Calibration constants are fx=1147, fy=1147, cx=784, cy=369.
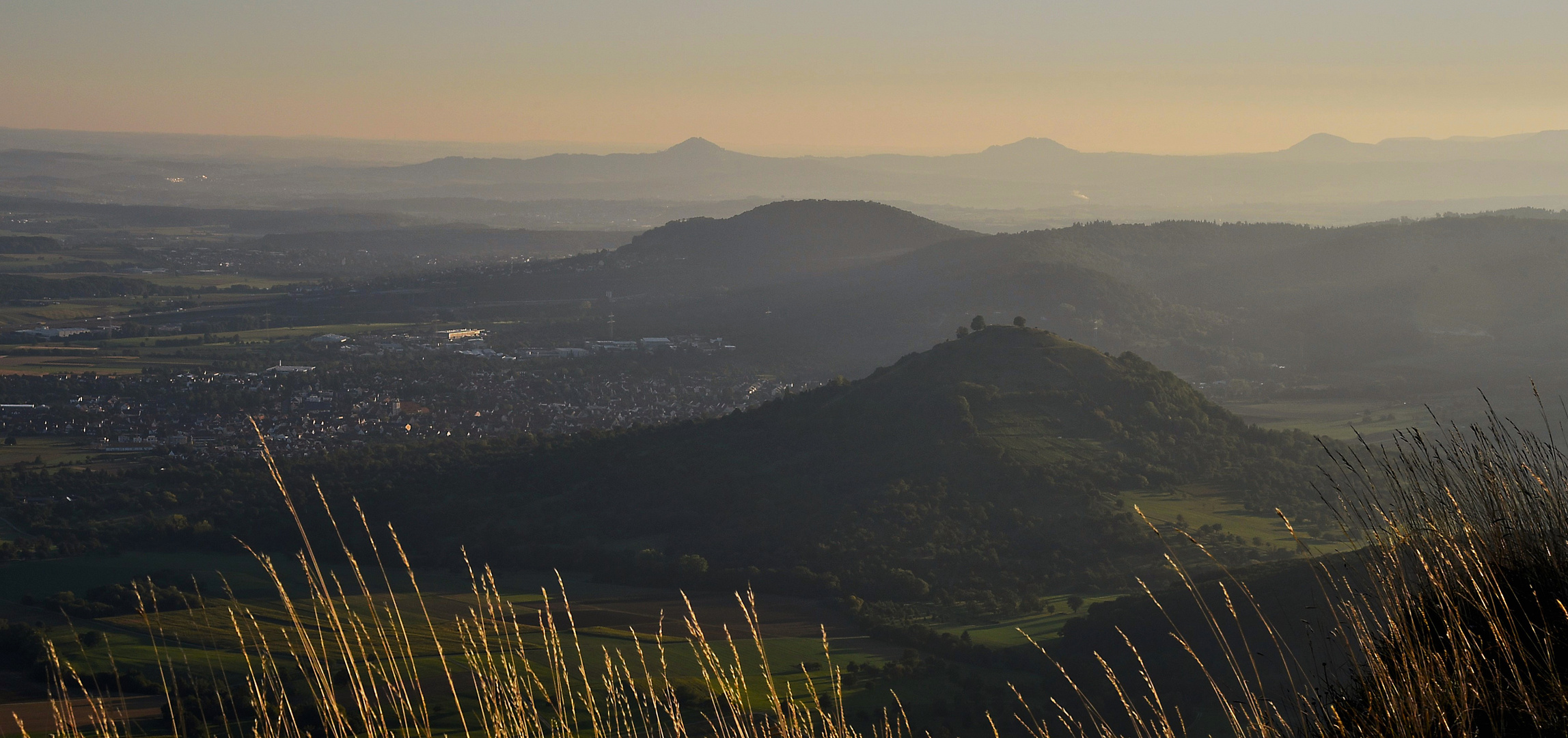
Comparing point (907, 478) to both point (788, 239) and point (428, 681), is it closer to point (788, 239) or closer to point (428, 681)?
point (428, 681)

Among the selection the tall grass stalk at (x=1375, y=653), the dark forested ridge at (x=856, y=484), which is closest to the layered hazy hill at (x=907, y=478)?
the dark forested ridge at (x=856, y=484)

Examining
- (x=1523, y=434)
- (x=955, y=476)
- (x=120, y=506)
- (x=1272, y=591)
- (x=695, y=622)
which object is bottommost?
(x=120, y=506)

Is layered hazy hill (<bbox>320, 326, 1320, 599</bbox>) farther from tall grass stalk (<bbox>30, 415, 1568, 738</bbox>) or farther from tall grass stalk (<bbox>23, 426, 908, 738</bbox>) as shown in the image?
tall grass stalk (<bbox>30, 415, 1568, 738</bbox>)

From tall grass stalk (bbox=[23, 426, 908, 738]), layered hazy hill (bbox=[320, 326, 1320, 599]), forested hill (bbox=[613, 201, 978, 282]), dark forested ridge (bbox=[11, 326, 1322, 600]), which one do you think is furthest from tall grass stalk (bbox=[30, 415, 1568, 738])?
forested hill (bbox=[613, 201, 978, 282])

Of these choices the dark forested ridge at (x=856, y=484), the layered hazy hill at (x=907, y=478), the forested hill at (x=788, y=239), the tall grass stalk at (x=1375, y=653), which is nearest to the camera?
the tall grass stalk at (x=1375, y=653)

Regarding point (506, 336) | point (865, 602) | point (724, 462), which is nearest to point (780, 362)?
point (506, 336)

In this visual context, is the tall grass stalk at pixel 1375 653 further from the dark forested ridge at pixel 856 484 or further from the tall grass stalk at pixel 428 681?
the dark forested ridge at pixel 856 484

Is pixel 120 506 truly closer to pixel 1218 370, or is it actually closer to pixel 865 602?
pixel 865 602

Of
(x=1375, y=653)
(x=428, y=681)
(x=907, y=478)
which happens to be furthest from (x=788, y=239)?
(x=1375, y=653)
